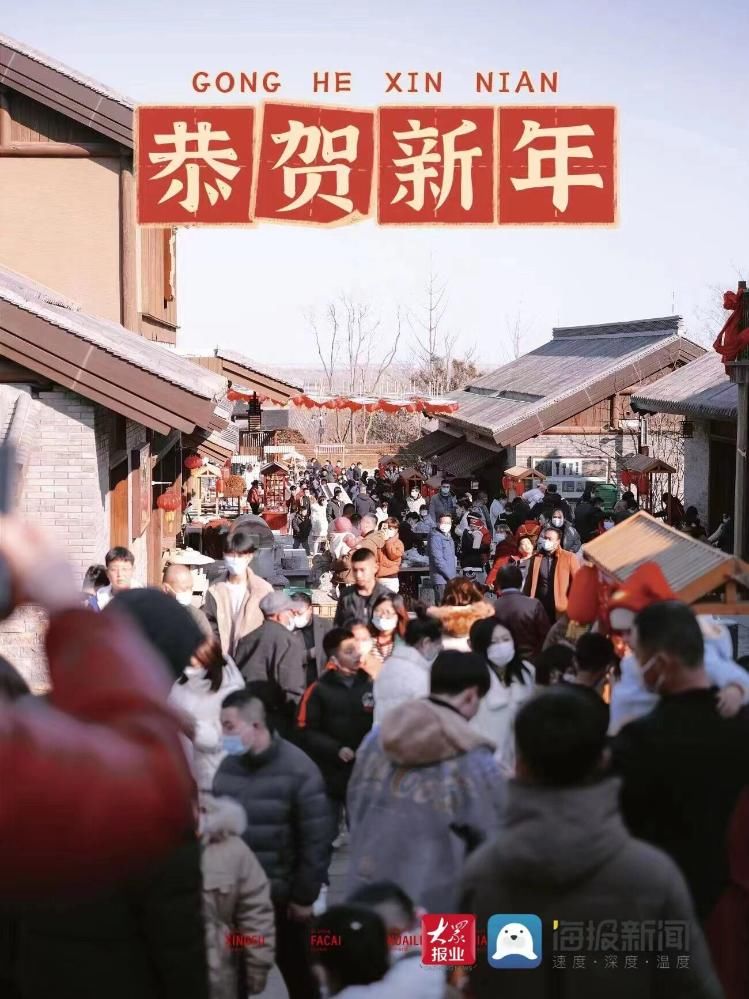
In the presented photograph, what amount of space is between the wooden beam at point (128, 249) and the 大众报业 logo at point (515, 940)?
1445cm

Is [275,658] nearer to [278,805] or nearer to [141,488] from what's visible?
[278,805]

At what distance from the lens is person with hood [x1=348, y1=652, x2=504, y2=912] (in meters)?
4.01

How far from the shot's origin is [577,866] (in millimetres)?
3012

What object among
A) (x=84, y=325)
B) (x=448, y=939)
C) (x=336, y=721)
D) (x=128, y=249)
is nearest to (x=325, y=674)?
(x=336, y=721)

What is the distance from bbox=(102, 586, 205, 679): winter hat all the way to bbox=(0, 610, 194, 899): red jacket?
1571 millimetres

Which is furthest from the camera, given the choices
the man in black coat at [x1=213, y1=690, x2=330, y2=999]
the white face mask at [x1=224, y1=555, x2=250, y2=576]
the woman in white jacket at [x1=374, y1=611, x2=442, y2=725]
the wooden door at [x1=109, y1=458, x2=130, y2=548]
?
the wooden door at [x1=109, y1=458, x2=130, y2=548]

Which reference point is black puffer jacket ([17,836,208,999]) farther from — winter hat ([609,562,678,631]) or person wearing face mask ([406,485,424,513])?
person wearing face mask ([406,485,424,513])

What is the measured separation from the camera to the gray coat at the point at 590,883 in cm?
301

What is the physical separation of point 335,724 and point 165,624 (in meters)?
4.02

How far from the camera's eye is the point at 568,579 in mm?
10820

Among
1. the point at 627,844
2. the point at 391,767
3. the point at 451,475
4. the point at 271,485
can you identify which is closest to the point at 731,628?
the point at 391,767

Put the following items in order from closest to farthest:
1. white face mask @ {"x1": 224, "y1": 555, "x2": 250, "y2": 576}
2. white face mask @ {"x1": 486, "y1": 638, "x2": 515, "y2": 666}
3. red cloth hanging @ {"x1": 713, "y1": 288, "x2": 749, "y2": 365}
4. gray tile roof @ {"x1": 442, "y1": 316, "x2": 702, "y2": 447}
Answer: white face mask @ {"x1": 486, "y1": 638, "x2": 515, "y2": 666}
white face mask @ {"x1": 224, "y1": 555, "x2": 250, "y2": 576}
red cloth hanging @ {"x1": 713, "y1": 288, "x2": 749, "y2": 365}
gray tile roof @ {"x1": 442, "y1": 316, "x2": 702, "y2": 447}

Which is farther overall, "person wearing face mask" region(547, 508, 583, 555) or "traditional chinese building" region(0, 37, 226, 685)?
"person wearing face mask" region(547, 508, 583, 555)

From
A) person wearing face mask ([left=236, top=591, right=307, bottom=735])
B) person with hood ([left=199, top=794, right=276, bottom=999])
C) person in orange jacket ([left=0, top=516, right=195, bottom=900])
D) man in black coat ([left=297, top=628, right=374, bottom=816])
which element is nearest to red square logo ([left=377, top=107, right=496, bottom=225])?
person wearing face mask ([left=236, top=591, right=307, bottom=735])
